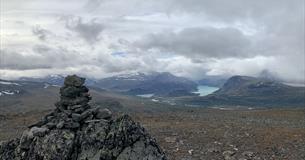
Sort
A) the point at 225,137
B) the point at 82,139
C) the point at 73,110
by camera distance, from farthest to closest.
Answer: the point at 225,137
the point at 73,110
the point at 82,139

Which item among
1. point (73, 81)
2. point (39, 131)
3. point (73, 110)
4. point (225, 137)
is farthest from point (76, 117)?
point (225, 137)

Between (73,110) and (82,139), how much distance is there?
333 cm

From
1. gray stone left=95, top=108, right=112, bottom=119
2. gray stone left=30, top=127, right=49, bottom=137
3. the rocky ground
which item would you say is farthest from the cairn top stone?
the rocky ground

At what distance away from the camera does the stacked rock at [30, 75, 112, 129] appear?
3294 cm

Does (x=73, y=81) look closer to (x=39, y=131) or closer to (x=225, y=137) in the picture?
(x=39, y=131)

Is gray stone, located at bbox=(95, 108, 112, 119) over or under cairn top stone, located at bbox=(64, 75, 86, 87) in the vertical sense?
under

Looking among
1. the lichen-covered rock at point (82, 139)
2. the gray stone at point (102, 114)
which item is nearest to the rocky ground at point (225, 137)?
the gray stone at point (102, 114)

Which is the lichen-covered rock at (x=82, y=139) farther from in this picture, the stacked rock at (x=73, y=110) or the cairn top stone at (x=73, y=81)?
the cairn top stone at (x=73, y=81)

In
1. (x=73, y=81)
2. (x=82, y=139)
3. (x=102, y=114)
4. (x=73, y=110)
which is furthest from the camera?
(x=73, y=81)

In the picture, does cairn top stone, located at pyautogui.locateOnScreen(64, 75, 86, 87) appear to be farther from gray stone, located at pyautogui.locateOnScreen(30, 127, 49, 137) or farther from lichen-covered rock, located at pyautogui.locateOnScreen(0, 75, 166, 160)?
gray stone, located at pyautogui.locateOnScreen(30, 127, 49, 137)

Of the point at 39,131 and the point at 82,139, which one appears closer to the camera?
the point at 82,139

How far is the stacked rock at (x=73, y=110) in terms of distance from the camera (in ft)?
108

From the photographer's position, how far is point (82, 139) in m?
31.4

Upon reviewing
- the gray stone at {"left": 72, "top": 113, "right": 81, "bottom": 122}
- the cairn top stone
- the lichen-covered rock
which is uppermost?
the cairn top stone
